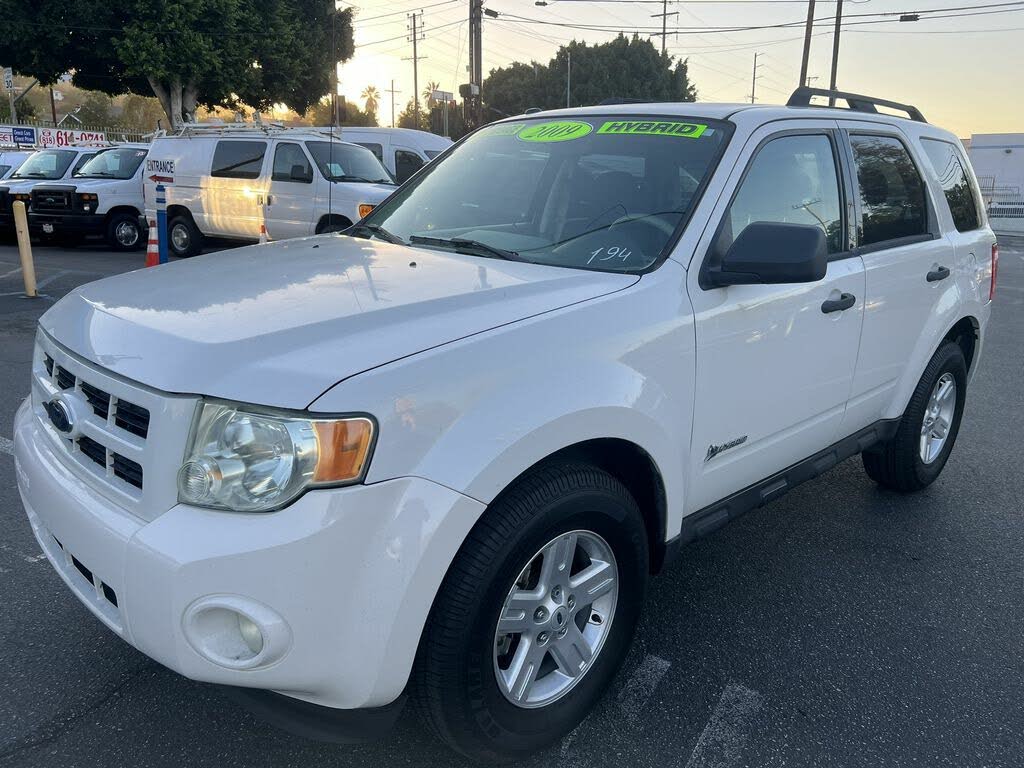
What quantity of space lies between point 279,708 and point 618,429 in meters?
1.10

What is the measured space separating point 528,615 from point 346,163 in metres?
11.4

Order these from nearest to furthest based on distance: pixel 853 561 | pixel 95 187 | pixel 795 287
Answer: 1. pixel 795 287
2. pixel 853 561
3. pixel 95 187

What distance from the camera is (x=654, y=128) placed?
316 cm

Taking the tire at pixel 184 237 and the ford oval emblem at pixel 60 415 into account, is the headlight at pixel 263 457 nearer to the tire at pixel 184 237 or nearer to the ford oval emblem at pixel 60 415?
the ford oval emblem at pixel 60 415

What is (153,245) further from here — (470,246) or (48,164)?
(470,246)

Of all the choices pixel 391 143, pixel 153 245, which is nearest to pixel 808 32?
pixel 391 143

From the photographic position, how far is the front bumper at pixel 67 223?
14711 mm

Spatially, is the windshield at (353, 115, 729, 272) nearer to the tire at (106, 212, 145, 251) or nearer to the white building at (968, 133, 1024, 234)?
the tire at (106, 212, 145, 251)

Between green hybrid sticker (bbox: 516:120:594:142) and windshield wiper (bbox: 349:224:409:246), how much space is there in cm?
70

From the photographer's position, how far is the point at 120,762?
7.56 ft

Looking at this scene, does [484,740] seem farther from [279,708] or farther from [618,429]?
[618,429]

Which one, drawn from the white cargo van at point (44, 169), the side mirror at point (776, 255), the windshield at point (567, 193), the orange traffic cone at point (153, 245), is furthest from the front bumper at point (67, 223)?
the side mirror at point (776, 255)

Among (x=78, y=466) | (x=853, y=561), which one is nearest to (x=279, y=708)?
(x=78, y=466)

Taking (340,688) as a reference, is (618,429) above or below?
above
